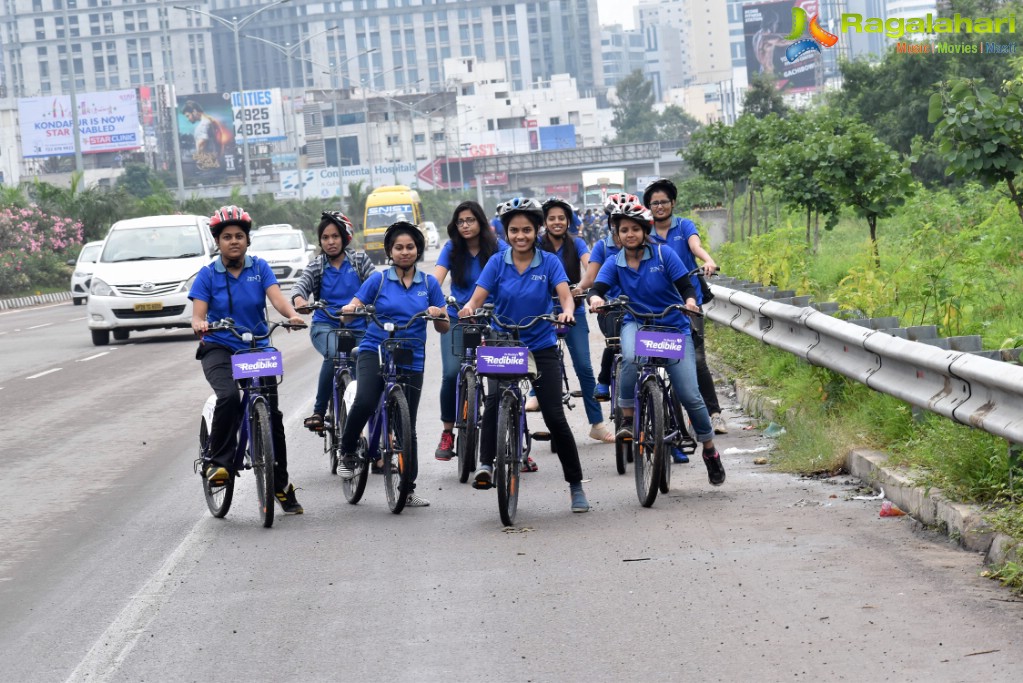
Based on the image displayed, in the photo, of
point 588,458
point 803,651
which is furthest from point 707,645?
point 588,458

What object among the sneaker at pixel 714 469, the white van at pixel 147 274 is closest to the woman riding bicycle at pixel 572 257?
the sneaker at pixel 714 469

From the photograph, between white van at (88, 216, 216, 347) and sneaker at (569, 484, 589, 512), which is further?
white van at (88, 216, 216, 347)

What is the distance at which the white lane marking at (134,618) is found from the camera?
5.84 m

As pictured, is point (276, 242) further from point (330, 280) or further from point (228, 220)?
point (228, 220)

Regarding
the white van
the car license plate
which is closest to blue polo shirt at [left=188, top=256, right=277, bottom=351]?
the white van

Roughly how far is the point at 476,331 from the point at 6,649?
4148mm

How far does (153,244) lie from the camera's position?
24.9 m

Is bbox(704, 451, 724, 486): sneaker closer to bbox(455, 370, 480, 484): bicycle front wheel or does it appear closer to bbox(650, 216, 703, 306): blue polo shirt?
bbox(455, 370, 480, 484): bicycle front wheel

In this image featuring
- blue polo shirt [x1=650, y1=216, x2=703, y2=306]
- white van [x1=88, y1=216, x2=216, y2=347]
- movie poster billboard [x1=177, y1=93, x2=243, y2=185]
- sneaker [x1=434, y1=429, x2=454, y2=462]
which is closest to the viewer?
sneaker [x1=434, y1=429, x2=454, y2=462]

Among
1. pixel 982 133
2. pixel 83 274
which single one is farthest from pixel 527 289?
pixel 83 274

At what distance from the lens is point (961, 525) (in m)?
7.07

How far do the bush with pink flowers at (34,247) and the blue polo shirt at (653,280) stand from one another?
40766 mm

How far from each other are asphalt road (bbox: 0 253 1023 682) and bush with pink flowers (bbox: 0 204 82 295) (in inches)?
1529

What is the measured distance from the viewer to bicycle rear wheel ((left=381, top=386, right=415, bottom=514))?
8734 millimetres
